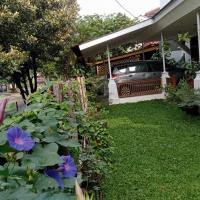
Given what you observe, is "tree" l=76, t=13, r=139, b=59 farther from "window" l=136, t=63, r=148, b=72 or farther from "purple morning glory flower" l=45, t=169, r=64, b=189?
"purple morning glory flower" l=45, t=169, r=64, b=189

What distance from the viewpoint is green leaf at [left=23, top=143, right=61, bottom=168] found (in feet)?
6.87

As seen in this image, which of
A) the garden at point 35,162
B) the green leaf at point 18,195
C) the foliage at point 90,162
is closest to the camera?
the green leaf at point 18,195

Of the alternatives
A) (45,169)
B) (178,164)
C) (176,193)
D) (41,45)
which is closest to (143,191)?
(176,193)

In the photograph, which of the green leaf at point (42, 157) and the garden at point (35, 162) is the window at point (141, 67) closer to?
the garden at point (35, 162)

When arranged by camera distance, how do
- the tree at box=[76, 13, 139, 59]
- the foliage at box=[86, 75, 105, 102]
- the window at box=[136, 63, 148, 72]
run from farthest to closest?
the tree at box=[76, 13, 139, 59] < the window at box=[136, 63, 148, 72] < the foliage at box=[86, 75, 105, 102]

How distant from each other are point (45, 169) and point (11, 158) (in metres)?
0.20

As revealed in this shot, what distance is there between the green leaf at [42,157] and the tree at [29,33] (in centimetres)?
1004

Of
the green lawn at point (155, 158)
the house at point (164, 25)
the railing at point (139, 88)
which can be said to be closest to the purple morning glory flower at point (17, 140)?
the green lawn at point (155, 158)

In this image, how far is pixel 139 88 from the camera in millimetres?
16359

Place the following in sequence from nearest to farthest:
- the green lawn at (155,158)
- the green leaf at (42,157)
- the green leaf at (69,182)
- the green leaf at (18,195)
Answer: the green leaf at (18,195) < the green leaf at (42,157) < the green leaf at (69,182) < the green lawn at (155,158)

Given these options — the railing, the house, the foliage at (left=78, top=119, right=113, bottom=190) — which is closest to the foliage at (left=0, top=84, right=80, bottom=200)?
the foliage at (left=78, top=119, right=113, bottom=190)

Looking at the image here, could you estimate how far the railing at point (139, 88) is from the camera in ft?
53.4

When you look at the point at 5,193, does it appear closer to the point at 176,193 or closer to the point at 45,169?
the point at 45,169

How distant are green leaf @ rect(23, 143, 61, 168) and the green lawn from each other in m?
2.85
